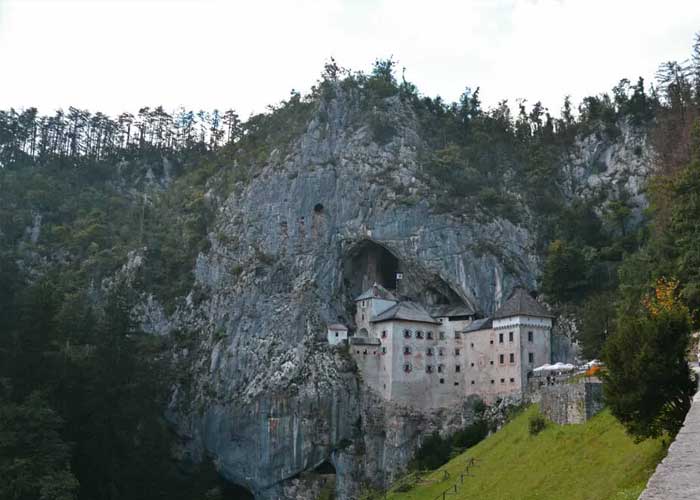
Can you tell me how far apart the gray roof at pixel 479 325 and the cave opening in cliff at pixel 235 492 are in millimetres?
23739

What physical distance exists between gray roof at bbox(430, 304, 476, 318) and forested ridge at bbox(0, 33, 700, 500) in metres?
6.99

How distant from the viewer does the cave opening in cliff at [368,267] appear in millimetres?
81125

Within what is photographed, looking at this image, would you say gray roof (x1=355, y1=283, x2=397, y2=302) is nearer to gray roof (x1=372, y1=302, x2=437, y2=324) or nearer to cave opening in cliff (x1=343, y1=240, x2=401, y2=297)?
gray roof (x1=372, y1=302, x2=437, y2=324)

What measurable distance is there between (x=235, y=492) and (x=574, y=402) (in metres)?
42.5

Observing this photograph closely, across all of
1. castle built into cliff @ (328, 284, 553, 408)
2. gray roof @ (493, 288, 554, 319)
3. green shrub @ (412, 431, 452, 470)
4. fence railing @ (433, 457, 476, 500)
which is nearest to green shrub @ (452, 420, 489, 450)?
green shrub @ (412, 431, 452, 470)

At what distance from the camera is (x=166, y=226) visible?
9156 centimetres

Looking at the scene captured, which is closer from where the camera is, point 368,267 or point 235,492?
point 235,492

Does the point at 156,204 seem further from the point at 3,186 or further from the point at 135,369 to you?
the point at 135,369

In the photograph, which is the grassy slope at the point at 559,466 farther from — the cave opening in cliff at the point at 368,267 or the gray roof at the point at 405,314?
the cave opening in cliff at the point at 368,267

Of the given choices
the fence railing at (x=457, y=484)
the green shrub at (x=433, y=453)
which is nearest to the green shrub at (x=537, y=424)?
the fence railing at (x=457, y=484)

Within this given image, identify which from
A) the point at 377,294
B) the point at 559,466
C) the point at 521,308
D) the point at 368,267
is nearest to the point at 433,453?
the point at 521,308

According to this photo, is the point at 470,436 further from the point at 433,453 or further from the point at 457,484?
the point at 457,484

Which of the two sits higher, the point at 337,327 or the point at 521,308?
the point at 521,308

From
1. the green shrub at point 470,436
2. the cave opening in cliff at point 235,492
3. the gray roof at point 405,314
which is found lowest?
the cave opening in cliff at point 235,492
